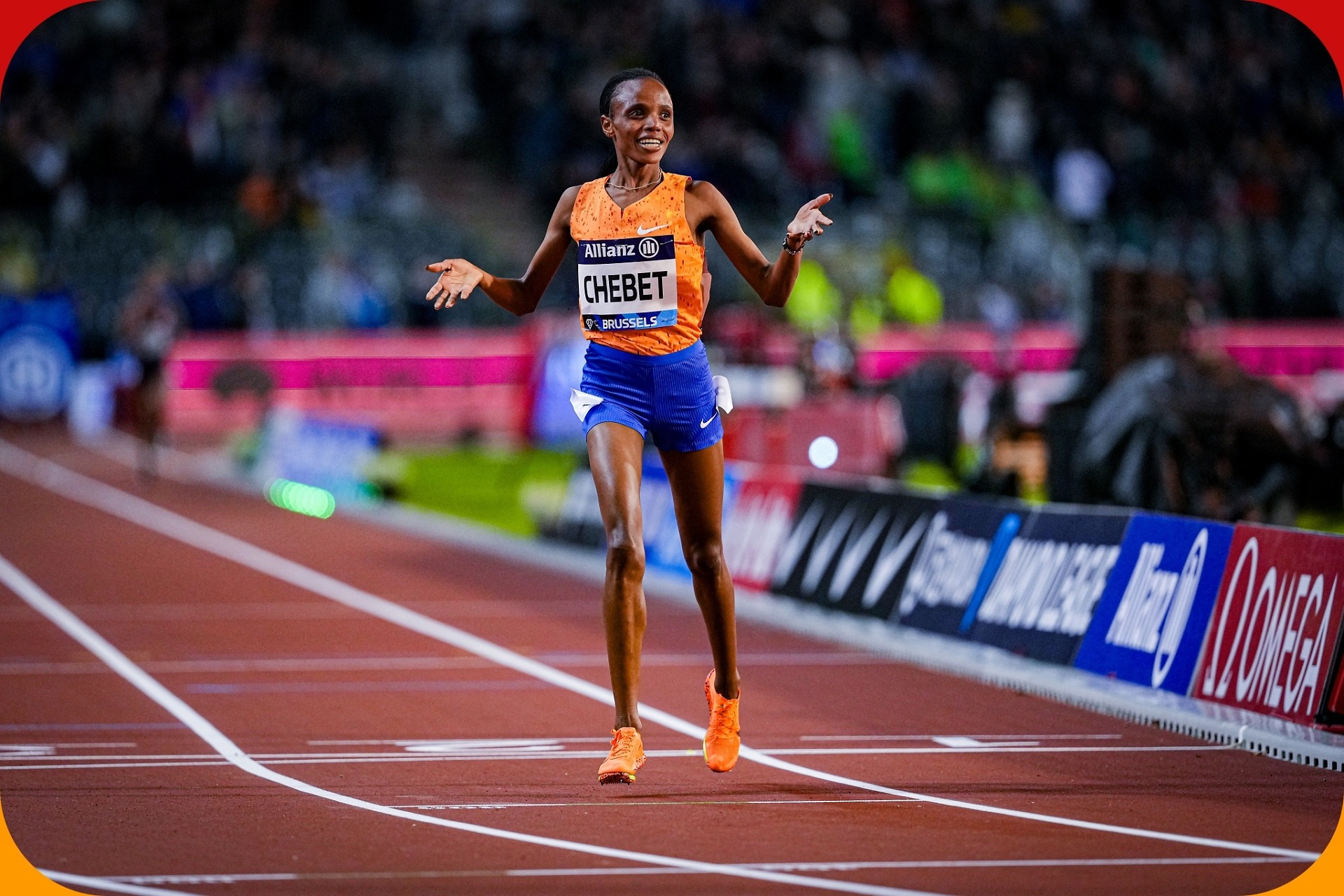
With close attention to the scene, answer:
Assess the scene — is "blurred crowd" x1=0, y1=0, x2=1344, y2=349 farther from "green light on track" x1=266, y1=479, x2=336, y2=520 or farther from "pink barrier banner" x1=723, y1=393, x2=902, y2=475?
"pink barrier banner" x1=723, y1=393, x2=902, y2=475

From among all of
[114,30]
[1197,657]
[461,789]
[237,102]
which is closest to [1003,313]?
[237,102]

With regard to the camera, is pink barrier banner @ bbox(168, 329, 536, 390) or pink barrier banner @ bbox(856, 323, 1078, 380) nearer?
pink barrier banner @ bbox(856, 323, 1078, 380)

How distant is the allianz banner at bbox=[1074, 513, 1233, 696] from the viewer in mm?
10148

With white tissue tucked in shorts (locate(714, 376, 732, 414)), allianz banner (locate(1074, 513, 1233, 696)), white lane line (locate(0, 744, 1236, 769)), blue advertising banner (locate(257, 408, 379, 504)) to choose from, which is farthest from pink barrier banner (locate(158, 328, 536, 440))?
white tissue tucked in shorts (locate(714, 376, 732, 414))

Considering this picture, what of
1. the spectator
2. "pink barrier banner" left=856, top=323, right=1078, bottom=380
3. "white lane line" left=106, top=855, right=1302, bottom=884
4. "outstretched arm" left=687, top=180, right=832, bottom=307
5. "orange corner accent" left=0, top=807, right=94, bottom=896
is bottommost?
"orange corner accent" left=0, top=807, right=94, bottom=896

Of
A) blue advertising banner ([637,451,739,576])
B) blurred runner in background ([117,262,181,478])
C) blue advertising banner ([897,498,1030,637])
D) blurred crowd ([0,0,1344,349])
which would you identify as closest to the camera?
blue advertising banner ([897,498,1030,637])

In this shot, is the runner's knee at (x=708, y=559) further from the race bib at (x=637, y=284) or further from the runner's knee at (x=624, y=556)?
the race bib at (x=637, y=284)

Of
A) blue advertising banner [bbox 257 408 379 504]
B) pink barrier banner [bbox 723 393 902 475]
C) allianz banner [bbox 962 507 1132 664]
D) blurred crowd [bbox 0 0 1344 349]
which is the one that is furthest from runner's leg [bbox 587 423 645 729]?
blurred crowd [bbox 0 0 1344 349]

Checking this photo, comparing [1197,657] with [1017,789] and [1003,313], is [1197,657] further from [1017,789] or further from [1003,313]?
[1003,313]

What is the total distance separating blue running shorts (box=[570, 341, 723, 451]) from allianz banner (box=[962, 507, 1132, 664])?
11.4ft

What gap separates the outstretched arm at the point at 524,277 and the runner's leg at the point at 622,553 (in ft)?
2.33

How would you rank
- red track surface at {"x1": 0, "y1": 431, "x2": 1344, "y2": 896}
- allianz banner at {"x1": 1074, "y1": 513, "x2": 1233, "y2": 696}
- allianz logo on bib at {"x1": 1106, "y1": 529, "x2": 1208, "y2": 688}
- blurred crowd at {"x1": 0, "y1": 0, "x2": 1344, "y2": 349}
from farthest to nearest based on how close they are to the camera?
blurred crowd at {"x1": 0, "y1": 0, "x2": 1344, "y2": 349} < allianz logo on bib at {"x1": 1106, "y1": 529, "x2": 1208, "y2": 688} < allianz banner at {"x1": 1074, "y1": 513, "x2": 1233, "y2": 696} < red track surface at {"x1": 0, "y1": 431, "x2": 1344, "y2": 896}

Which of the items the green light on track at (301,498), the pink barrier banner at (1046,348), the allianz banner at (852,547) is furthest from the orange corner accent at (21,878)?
the pink barrier banner at (1046,348)

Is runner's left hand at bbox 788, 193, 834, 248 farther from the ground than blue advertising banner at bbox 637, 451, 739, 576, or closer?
farther from the ground
